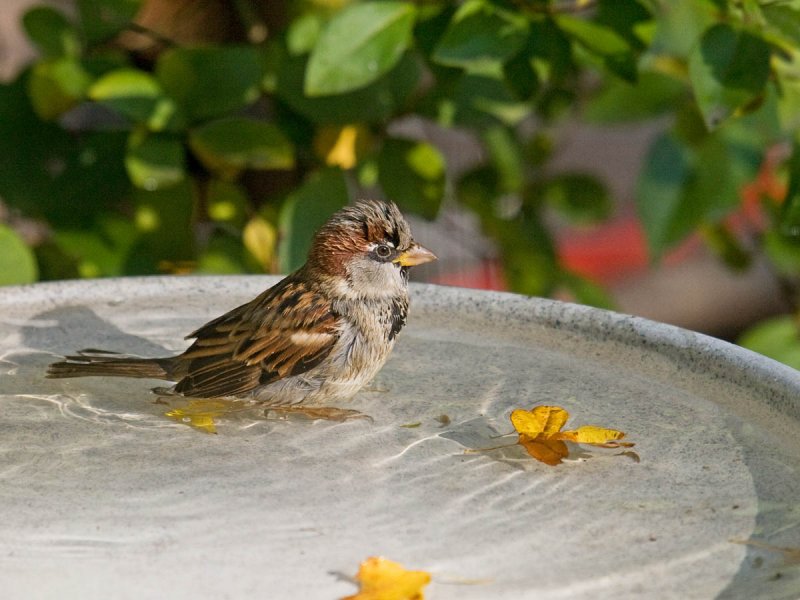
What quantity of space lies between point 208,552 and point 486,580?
0.40m

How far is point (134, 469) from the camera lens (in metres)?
2.07

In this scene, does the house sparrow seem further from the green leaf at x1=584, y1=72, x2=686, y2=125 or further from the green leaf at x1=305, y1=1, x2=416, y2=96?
the green leaf at x1=584, y1=72, x2=686, y2=125

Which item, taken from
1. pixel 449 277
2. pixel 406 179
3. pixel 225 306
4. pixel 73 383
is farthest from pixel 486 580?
pixel 449 277

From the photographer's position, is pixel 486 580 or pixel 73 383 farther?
pixel 73 383

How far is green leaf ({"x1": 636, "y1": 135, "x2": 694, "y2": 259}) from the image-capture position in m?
3.31

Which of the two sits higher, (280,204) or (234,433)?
(280,204)

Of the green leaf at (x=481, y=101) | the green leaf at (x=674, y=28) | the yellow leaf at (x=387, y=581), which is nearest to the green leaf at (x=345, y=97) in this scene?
the green leaf at (x=481, y=101)

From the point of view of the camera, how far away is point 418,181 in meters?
3.44

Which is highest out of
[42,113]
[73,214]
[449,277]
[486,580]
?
[42,113]

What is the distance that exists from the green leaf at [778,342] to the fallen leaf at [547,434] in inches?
67.3

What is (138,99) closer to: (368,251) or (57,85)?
(57,85)

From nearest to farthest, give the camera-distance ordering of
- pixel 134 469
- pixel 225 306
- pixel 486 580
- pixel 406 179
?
pixel 486 580, pixel 134 469, pixel 225 306, pixel 406 179

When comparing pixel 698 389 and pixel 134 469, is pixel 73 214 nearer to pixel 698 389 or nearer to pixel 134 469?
pixel 134 469

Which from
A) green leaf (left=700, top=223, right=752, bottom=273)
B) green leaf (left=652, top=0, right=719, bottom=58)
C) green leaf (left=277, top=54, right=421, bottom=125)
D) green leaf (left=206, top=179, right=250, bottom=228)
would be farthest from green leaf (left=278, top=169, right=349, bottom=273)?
green leaf (left=700, top=223, right=752, bottom=273)
